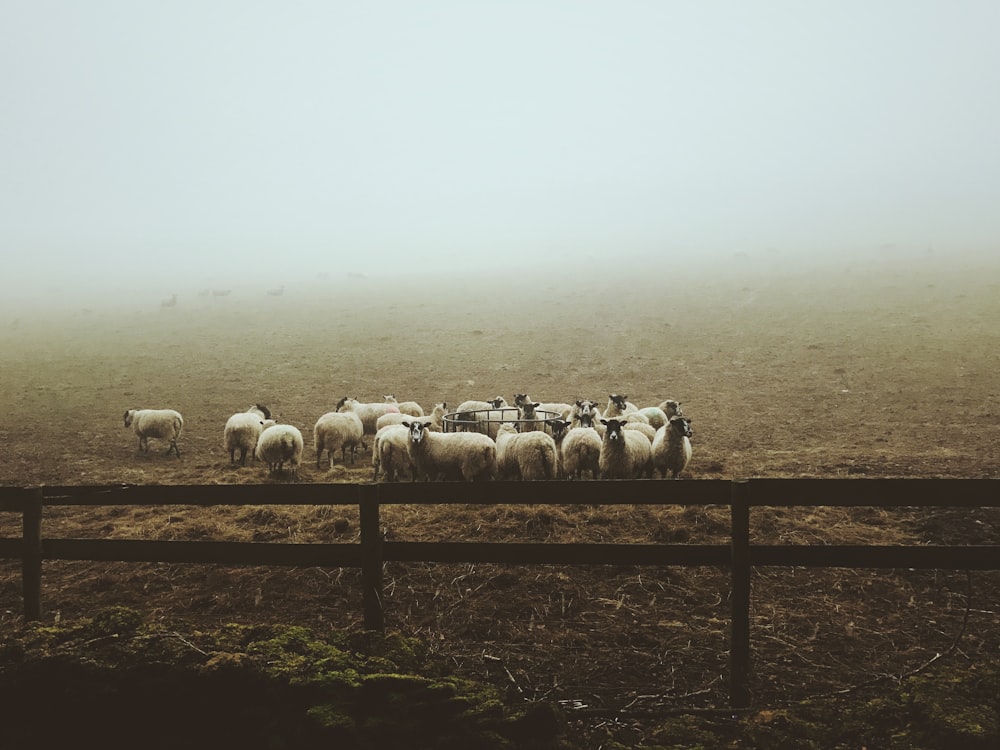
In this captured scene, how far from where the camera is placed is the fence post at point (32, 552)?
4.97 metres

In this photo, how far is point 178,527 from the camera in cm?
935

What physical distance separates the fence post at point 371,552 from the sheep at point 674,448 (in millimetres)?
8537

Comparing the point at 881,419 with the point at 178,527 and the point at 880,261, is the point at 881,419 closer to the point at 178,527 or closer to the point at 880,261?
the point at 178,527

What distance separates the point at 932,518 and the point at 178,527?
10.5 metres

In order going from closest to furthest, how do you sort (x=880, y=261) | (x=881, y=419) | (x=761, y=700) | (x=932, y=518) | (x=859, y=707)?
(x=859, y=707)
(x=761, y=700)
(x=932, y=518)
(x=881, y=419)
(x=880, y=261)

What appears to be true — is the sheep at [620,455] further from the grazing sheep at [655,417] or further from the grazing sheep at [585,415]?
the grazing sheep at [655,417]

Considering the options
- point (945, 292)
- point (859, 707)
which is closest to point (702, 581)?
point (859, 707)

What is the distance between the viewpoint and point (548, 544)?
4.57m

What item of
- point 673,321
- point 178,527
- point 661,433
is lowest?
point 178,527

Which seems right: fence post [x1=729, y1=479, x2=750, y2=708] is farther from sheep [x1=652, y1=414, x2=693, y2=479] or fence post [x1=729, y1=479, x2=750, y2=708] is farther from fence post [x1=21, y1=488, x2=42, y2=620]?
sheep [x1=652, y1=414, x2=693, y2=479]

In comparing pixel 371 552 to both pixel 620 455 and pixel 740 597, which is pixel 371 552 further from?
pixel 620 455

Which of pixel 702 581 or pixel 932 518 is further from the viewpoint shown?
pixel 932 518

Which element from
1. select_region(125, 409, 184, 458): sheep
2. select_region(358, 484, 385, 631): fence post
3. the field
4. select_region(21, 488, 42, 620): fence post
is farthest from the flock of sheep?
select_region(21, 488, 42, 620): fence post

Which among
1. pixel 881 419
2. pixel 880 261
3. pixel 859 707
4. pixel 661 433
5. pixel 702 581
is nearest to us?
pixel 859 707
